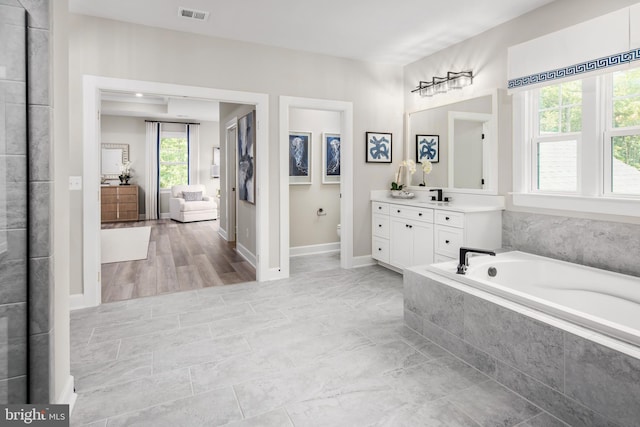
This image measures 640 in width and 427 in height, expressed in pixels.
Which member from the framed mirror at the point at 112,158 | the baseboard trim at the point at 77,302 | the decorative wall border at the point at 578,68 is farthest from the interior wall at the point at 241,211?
the framed mirror at the point at 112,158

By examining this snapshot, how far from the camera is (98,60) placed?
3352mm

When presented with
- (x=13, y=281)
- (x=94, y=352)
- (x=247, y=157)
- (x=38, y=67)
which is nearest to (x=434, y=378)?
(x=13, y=281)

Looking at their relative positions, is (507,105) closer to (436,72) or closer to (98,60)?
(436,72)

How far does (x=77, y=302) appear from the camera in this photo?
3338mm

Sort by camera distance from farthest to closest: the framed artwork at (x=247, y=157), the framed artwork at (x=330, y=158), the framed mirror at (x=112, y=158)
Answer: the framed mirror at (x=112, y=158), the framed artwork at (x=330, y=158), the framed artwork at (x=247, y=157)

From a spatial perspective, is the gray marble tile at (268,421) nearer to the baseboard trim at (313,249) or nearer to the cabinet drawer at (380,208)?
the cabinet drawer at (380,208)

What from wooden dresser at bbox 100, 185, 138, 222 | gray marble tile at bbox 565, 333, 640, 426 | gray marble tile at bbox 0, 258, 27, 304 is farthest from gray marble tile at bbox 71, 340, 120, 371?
wooden dresser at bbox 100, 185, 138, 222

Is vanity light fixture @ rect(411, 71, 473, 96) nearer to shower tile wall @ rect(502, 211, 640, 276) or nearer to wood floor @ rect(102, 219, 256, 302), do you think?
shower tile wall @ rect(502, 211, 640, 276)

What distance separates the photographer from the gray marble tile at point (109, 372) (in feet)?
6.88

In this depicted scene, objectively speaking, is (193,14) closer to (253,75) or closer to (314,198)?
(253,75)

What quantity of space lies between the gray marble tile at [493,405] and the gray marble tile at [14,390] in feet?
6.29

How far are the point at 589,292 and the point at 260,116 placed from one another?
3.40m

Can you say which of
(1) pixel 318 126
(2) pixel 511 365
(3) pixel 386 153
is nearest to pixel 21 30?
(2) pixel 511 365

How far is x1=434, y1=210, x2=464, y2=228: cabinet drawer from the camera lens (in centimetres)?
343
